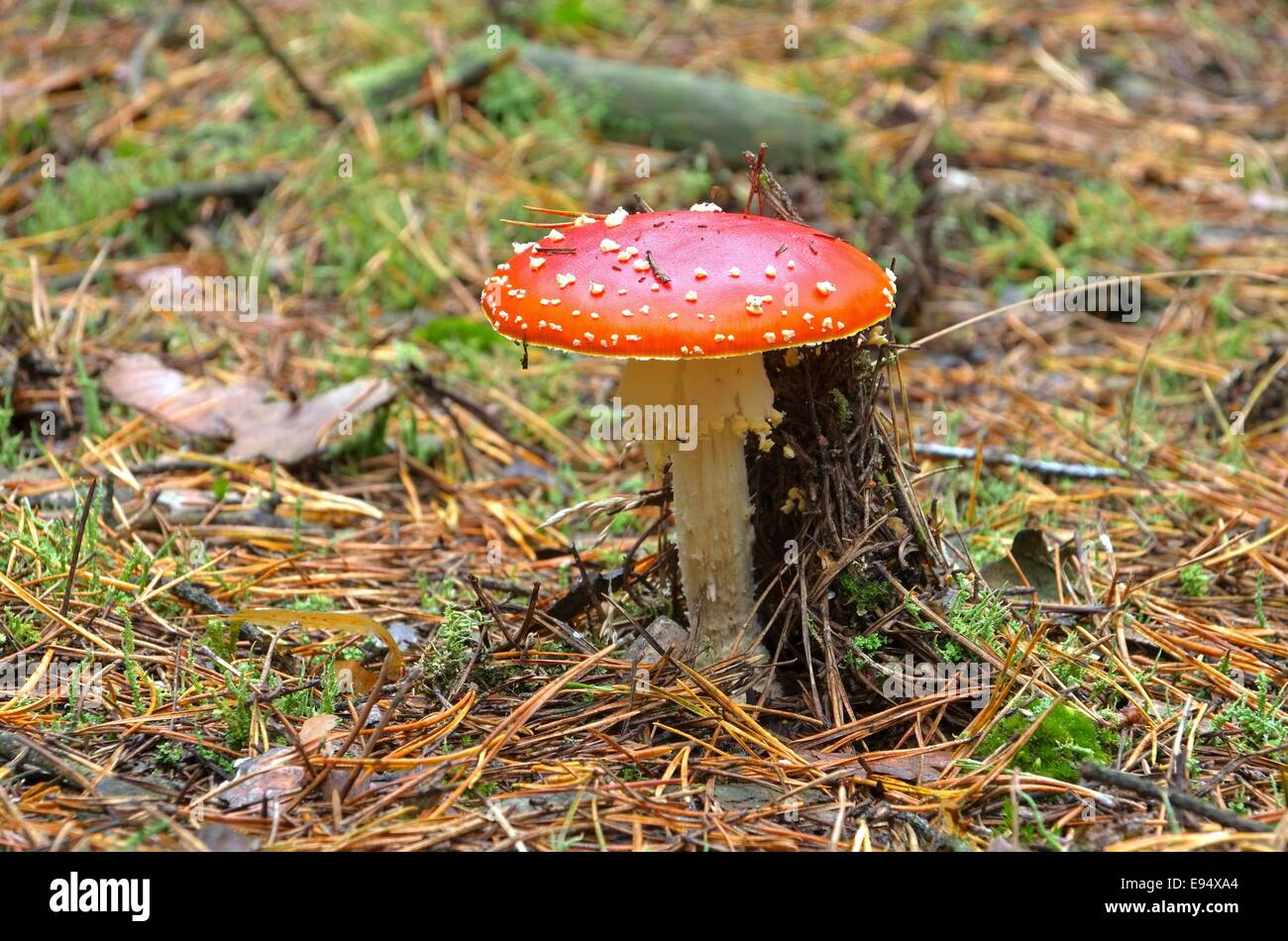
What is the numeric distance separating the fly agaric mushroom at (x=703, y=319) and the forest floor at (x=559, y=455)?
0.31m

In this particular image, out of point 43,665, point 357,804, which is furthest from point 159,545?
point 357,804

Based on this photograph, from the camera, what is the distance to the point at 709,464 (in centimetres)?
305

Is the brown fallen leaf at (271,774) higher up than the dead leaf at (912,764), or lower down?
lower down

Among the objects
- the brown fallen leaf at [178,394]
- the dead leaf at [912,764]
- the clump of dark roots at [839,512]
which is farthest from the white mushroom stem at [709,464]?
the brown fallen leaf at [178,394]

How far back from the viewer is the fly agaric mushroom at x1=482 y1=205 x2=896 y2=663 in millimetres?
2551

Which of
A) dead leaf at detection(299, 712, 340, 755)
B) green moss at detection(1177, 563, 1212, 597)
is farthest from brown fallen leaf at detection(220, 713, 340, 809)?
green moss at detection(1177, 563, 1212, 597)

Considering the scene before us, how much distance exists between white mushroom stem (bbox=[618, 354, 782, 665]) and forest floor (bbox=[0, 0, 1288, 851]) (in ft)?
0.56

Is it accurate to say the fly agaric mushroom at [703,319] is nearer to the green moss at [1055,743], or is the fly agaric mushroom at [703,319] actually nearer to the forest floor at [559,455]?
the forest floor at [559,455]

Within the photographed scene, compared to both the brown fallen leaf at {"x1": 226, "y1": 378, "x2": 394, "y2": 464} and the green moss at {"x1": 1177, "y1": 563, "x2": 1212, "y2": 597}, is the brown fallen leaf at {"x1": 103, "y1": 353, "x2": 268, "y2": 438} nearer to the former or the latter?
the brown fallen leaf at {"x1": 226, "y1": 378, "x2": 394, "y2": 464}

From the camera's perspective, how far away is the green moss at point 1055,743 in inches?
106

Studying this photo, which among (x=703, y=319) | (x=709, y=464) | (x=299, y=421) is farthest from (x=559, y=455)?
(x=703, y=319)

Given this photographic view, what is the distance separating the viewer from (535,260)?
110 inches

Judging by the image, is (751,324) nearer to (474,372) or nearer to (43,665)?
(43,665)

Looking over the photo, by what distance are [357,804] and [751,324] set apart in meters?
1.38
